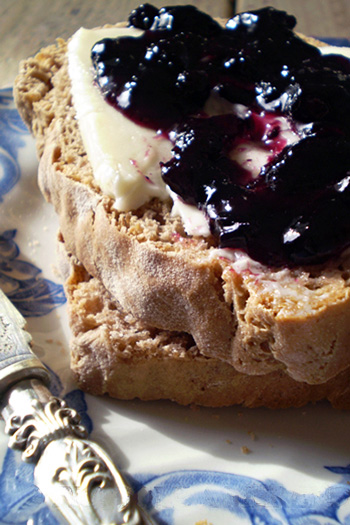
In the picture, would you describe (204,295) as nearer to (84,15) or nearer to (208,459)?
(208,459)

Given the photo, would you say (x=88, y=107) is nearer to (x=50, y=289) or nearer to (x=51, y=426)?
(x=50, y=289)

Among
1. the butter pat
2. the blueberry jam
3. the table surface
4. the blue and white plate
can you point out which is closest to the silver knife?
the blue and white plate

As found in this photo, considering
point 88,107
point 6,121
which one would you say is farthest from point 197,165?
point 6,121

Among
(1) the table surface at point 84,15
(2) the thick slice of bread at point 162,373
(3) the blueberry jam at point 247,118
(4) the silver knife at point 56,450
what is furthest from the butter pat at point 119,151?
(1) the table surface at point 84,15

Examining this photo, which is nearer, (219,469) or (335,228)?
(335,228)

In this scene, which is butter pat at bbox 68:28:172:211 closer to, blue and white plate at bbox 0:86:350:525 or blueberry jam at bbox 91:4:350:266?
blueberry jam at bbox 91:4:350:266

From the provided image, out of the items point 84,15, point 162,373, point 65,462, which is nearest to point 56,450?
point 65,462
